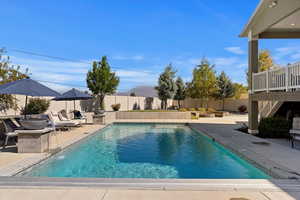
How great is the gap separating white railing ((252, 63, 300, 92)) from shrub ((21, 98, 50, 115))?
47.0 ft

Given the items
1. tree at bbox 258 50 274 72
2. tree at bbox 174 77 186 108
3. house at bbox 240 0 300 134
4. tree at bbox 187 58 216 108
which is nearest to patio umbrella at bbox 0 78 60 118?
house at bbox 240 0 300 134

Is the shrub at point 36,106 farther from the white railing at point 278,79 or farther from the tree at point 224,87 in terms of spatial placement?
the tree at point 224,87

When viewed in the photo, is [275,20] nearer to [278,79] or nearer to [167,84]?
[278,79]

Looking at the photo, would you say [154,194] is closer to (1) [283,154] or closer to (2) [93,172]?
(2) [93,172]

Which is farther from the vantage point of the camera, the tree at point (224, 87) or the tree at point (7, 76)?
the tree at point (224, 87)

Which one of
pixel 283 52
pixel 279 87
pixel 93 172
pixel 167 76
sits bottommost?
pixel 93 172

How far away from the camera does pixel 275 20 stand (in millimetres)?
8039

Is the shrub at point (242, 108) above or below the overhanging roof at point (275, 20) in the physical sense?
below

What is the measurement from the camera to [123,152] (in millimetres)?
7453

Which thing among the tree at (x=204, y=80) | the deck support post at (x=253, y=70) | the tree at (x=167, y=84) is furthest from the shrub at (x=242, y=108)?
the deck support post at (x=253, y=70)

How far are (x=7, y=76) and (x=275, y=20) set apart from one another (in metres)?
15.1

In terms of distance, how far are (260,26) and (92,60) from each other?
16298mm

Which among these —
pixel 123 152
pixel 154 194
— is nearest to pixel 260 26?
pixel 123 152

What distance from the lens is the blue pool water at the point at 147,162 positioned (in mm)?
5125
